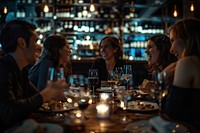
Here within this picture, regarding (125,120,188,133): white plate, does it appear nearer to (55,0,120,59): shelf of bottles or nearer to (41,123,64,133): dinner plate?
(41,123,64,133): dinner plate

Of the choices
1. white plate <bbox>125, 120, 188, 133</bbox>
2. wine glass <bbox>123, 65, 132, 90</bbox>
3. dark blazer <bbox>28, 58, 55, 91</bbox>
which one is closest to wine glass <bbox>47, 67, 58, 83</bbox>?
white plate <bbox>125, 120, 188, 133</bbox>

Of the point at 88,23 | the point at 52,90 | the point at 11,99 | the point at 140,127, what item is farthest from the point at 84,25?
the point at 140,127

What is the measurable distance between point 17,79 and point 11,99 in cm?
26

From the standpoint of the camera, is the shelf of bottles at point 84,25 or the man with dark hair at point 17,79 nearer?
the man with dark hair at point 17,79

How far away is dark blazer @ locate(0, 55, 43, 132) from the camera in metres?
1.41

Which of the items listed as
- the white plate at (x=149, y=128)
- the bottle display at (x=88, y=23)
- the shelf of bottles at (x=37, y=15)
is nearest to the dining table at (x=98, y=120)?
the white plate at (x=149, y=128)

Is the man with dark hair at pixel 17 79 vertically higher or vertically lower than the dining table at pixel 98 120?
higher

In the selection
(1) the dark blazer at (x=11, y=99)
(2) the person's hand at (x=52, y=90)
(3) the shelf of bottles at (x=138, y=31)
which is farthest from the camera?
(3) the shelf of bottles at (x=138, y=31)

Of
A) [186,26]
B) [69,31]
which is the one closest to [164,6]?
[69,31]

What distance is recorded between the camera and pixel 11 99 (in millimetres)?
1428

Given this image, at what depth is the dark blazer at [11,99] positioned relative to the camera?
4.63ft

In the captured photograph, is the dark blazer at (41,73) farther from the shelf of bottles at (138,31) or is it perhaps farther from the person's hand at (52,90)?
the shelf of bottles at (138,31)

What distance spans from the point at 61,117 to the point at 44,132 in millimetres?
377

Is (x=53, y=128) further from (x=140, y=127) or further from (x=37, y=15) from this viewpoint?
(x=37, y=15)
